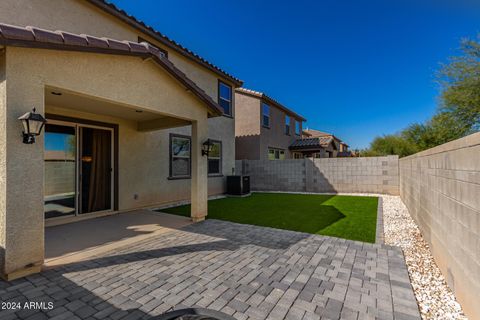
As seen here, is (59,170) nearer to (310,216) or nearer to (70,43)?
(70,43)

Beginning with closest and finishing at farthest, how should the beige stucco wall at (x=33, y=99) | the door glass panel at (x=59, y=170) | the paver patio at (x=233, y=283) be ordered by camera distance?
the paver patio at (x=233, y=283)
the beige stucco wall at (x=33, y=99)
the door glass panel at (x=59, y=170)

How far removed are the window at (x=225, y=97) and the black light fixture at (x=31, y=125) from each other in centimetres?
979

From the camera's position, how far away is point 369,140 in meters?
34.7

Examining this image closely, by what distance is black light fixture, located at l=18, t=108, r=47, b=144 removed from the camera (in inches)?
128

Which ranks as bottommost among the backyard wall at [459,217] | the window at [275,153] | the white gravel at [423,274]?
the white gravel at [423,274]

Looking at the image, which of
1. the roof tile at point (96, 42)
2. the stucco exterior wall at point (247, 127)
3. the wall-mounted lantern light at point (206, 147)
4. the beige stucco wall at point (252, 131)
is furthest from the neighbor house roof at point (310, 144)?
the roof tile at point (96, 42)

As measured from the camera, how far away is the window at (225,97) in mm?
12719

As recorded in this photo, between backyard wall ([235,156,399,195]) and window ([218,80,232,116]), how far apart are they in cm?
431

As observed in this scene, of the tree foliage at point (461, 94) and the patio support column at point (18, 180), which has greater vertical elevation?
the tree foliage at point (461, 94)

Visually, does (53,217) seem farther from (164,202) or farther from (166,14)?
(166,14)

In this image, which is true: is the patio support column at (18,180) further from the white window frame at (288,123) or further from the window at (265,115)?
the white window frame at (288,123)

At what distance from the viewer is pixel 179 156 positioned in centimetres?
1023

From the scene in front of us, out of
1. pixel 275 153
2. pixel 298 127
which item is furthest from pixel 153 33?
pixel 298 127

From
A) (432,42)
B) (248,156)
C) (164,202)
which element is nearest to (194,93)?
(164,202)
